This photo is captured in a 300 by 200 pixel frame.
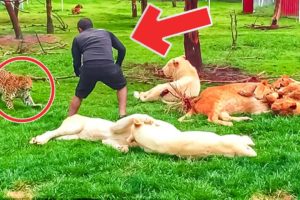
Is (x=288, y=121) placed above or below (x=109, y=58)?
below

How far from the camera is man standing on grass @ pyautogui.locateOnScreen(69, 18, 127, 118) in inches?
291

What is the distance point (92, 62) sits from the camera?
739 cm

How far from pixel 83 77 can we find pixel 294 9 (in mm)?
21132

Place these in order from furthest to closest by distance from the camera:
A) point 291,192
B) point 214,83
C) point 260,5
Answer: point 260,5 < point 214,83 < point 291,192

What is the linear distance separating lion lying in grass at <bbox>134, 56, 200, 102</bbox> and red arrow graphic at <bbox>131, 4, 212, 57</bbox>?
428mm

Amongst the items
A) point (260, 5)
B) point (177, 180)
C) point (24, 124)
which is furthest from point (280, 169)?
point (260, 5)

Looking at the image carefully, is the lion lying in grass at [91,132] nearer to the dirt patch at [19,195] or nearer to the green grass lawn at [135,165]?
the green grass lawn at [135,165]

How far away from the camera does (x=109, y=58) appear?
24.5 ft

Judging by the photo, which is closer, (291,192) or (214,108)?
(291,192)

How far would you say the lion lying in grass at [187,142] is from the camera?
5965mm

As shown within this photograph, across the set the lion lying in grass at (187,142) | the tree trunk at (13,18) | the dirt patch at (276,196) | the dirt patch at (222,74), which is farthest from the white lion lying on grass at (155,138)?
the tree trunk at (13,18)

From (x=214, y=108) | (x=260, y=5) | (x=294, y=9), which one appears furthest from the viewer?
(x=260, y=5)

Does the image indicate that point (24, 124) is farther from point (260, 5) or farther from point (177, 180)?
point (260, 5)

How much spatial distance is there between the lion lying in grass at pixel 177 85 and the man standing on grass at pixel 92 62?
64.3 inches
